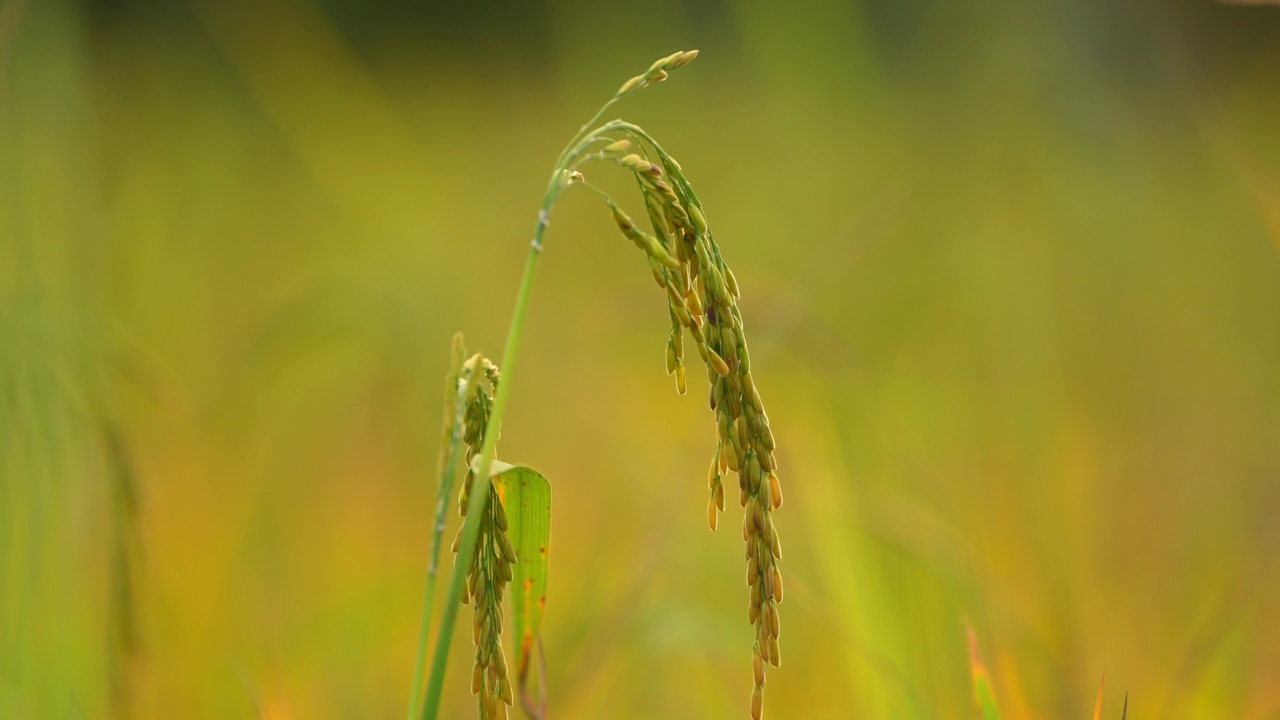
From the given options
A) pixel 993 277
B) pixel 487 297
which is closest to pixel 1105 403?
pixel 993 277

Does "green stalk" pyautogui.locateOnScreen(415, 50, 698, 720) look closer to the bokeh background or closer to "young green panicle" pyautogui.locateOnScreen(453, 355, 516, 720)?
"young green panicle" pyautogui.locateOnScreen(453, 355, 516, 720)

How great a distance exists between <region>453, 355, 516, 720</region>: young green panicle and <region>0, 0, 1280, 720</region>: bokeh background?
350 millimetres

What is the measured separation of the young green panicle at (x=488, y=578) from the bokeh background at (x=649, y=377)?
1.15 feet

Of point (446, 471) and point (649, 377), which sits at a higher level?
point (649, 377)

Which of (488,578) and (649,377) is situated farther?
(649,377)

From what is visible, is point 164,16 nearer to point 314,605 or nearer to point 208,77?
point 208,77

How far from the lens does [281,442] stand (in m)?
1.15

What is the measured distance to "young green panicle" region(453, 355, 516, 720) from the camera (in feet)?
1.53

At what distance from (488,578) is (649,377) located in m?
1.65

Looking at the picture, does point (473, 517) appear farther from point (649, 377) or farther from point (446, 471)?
point (649, 377)

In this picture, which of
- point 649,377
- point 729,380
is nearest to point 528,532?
point 729,380

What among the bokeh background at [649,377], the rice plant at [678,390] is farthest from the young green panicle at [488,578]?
the bokeh background at [649,377]

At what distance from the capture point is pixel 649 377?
213 cm

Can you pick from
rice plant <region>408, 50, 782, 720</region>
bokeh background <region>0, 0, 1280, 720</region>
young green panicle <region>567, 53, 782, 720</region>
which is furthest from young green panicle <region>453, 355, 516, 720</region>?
bokeh background <region>0, 0, 1280, 720</region>
